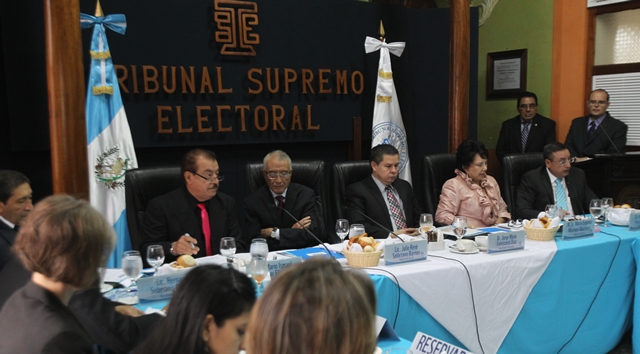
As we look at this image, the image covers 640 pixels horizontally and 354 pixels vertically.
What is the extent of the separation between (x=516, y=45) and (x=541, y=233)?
3955 mm

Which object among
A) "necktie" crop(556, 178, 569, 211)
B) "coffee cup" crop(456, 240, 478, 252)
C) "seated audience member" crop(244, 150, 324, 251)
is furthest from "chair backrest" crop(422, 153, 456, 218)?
"coffee cup" crop(456, 240, 478, 252)

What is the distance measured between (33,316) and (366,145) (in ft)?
14.7

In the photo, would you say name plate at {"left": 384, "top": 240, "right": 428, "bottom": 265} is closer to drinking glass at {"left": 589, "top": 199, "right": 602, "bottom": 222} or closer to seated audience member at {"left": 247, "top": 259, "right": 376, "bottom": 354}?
drinking glass at {"left": 589, "top": 199, "right": 602, "bottom": 222}

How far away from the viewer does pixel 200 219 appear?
3.01 m

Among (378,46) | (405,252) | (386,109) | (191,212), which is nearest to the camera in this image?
(405,252)

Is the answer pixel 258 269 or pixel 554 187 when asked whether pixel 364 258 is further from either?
pixel 554 187

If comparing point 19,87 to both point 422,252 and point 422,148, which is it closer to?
point 422,252

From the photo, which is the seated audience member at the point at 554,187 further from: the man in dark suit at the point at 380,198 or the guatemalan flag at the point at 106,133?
the guatemalan flag at the point at 106,133

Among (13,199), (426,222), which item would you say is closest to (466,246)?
(426,222)

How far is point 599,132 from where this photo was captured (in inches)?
208

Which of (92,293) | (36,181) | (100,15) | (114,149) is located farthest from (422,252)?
(36,181)

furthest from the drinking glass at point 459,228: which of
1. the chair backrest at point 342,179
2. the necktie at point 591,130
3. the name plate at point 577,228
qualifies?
the necktie at point 591,130

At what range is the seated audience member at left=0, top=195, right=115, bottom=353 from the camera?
1205 millimetres

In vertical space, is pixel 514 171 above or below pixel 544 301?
above
